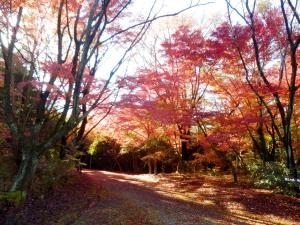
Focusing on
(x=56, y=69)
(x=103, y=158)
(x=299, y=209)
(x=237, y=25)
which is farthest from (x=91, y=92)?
(x=103, y=158)

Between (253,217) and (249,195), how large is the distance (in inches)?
101

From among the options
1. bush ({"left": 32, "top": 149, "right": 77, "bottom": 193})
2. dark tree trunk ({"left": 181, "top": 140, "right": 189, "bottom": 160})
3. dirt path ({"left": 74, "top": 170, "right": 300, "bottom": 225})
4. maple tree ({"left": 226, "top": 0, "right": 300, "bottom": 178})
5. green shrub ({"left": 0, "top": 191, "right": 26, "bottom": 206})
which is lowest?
dirt path ({"left": 74, "top": 170, "right": 300, "bottom": 225})

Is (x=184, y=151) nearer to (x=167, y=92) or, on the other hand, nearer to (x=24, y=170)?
(x=167, y=92)

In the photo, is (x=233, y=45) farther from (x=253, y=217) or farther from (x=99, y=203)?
(x=99, y=203)

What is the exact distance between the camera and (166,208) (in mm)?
9805

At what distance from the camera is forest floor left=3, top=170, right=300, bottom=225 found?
7.78 meters

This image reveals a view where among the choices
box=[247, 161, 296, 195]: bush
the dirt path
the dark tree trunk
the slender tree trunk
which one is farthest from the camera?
the dark tree trunk

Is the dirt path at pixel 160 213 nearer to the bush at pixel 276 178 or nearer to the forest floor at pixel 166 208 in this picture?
the forest floor at pixel 166 208

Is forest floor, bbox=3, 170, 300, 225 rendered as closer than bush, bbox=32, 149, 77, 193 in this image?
Yes

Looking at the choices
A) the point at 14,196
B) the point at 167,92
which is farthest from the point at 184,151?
the point at 14,196

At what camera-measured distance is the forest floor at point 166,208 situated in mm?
7777

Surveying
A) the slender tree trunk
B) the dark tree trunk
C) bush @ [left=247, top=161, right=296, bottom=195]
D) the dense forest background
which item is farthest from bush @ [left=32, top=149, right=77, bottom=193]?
the slender tree trunk

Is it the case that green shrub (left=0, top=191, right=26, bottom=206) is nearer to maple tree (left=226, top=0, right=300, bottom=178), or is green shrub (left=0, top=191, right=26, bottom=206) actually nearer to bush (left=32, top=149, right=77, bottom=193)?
bush (left=32, top=149, right=77, bottom=193)

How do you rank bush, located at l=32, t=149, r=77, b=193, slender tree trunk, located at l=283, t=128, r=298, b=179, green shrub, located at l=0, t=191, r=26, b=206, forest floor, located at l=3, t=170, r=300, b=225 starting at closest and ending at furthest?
green shrub, located at l=0, t=191, r=26, b=206
forest floor, located at l=3, t=170, r=300, b=225
bush, located at l=32, t=149, r=77, b=193
slender tree trunk, located at l=283, t=128, r=298, b=179
